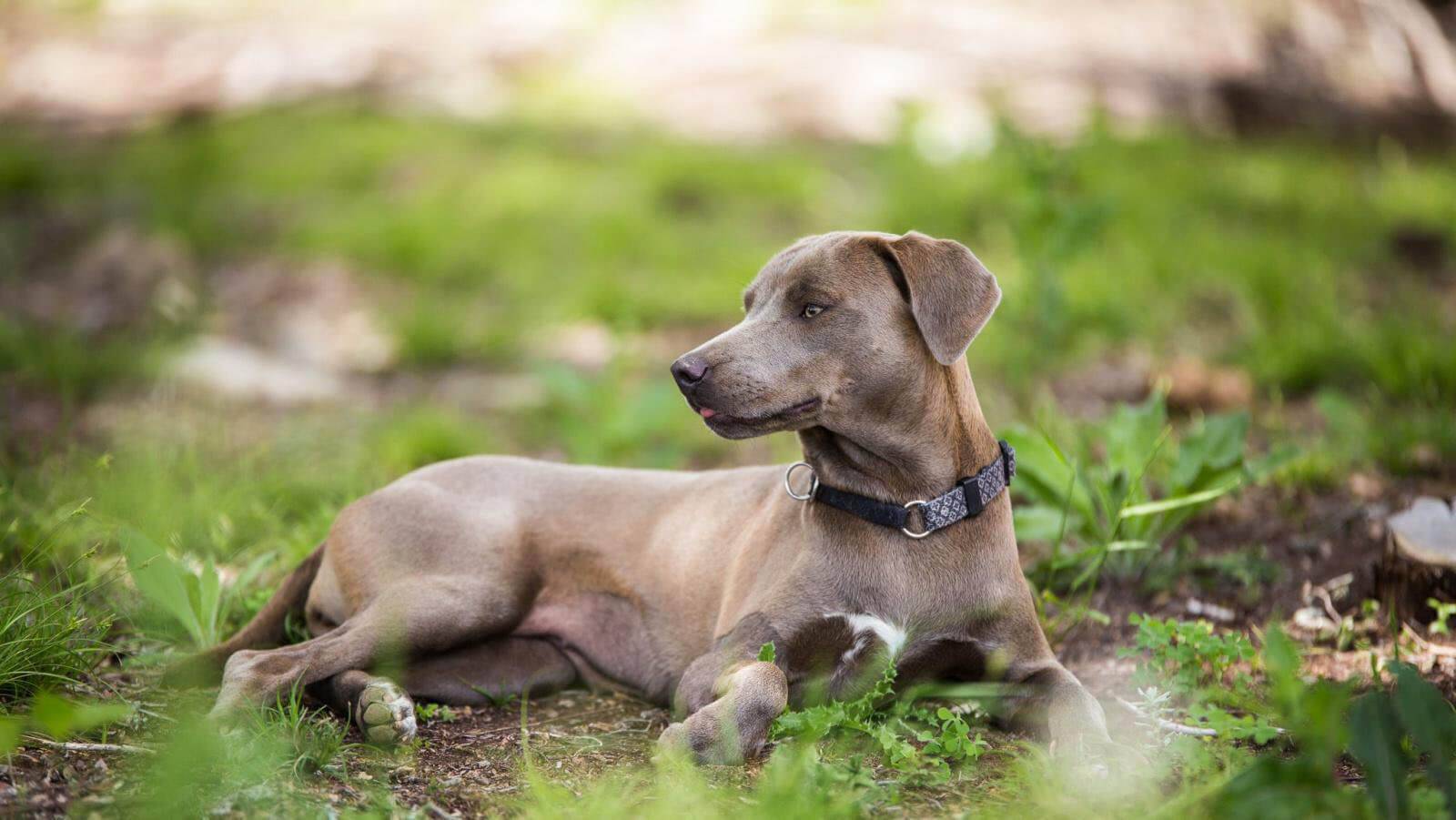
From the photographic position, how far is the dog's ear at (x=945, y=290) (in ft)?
10.0

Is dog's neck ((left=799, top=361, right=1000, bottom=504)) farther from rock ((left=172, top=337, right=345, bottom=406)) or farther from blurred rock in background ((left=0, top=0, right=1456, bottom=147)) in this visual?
blurred rock in background ((left=0, top=0, right=1456, bottom=147))

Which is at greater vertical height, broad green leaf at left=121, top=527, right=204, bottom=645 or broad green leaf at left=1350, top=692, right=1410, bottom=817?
broad green leaf at left=121, top=527, right=204, bottom=645

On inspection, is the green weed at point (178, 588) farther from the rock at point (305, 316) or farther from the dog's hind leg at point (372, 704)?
the rock at point (305, 316)

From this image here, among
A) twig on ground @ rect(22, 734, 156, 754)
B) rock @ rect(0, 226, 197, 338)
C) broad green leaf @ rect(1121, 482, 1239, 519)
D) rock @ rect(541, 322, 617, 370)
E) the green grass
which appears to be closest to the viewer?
twig on ground @ rect(22, 734, 156, 754)

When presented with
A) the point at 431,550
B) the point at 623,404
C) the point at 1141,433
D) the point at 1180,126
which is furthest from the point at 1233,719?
the point at 1180,126

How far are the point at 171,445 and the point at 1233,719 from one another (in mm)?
4229

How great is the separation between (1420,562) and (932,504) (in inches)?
66.2

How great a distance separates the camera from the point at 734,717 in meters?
2.83

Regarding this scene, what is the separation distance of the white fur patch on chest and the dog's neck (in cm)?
32

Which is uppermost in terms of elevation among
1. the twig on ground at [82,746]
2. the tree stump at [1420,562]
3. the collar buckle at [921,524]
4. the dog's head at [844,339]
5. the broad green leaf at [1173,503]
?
the dog's head at [844,339]

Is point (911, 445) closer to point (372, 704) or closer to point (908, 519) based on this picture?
point (908, 519)

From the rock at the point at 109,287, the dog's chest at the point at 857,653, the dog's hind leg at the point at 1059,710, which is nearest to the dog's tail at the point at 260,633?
the dog's chest at the point at 857,653

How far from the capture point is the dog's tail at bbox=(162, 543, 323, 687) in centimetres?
331

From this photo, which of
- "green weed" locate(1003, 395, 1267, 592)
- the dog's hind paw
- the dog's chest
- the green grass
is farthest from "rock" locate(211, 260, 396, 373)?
the dog's chest
